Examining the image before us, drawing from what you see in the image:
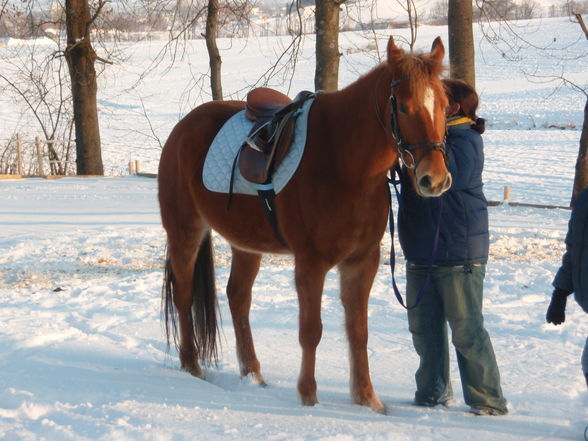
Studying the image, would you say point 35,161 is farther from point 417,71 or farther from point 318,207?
point 417,71

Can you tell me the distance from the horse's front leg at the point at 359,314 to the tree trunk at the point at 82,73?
512 inches

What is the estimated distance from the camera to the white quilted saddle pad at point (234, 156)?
3957 mm

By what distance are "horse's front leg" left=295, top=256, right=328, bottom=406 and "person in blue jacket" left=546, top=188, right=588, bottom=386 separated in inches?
48.7

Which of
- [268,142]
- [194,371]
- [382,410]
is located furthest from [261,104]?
[382,410]

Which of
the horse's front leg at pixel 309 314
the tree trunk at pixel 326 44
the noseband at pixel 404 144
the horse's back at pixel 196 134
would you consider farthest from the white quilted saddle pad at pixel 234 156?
the tree trunk at pixel 326 44

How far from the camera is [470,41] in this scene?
30.5 ft

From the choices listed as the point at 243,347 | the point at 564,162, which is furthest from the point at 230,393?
the point at 564,162

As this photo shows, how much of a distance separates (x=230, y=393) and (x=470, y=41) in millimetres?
6810

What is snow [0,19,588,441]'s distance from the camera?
3.47 metres

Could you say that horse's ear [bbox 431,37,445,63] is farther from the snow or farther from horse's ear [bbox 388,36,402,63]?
the snow

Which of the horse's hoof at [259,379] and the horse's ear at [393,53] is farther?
the horse's hoof at [259,379]

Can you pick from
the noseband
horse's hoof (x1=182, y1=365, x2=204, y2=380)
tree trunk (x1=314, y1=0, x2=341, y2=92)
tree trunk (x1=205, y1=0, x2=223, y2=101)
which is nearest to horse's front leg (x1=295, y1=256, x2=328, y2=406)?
the noseband

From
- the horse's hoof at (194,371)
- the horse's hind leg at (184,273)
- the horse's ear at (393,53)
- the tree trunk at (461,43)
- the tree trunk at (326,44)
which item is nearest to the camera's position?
the horse's ear at (393,53)

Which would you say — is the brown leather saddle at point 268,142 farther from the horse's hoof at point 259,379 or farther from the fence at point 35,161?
the fence at point 35,161
